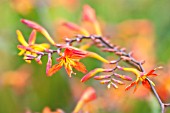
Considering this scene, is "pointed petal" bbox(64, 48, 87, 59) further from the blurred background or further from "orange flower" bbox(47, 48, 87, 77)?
the blurred background

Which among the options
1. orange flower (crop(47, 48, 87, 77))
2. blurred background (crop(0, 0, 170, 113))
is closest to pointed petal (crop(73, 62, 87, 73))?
orange flower (crop(47, 48, 87, 77))

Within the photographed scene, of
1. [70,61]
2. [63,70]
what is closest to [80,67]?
[70,61]

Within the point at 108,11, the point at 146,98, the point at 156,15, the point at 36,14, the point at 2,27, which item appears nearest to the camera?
the point at 146,98

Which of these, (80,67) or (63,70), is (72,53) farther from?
(63,70)

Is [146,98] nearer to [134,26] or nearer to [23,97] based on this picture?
[23,97]

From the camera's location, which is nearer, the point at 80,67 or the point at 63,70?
the point at 80,67

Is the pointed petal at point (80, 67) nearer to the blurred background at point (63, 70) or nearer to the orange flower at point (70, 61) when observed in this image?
the orange flower at point (70, 61)

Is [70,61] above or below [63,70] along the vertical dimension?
below

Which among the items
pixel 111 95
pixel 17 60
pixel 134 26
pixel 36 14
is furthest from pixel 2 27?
pixel 111 95
